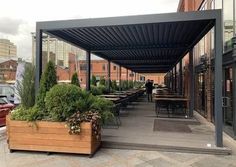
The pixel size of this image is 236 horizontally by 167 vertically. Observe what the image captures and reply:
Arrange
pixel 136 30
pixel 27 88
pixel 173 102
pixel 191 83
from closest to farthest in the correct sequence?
pixel 27 88 → pixel 136 30 → pixel 173 102 → pixel 191 83

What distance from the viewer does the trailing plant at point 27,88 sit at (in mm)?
7078

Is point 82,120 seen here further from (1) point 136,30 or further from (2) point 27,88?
(1) point 136,30

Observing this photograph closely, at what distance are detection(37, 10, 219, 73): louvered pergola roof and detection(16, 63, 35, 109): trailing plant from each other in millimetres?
1277

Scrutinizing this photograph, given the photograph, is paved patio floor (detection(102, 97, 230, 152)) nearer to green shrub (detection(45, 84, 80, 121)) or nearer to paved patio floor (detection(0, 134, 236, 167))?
paved patio floor (detection(0, 134, 236, 167))

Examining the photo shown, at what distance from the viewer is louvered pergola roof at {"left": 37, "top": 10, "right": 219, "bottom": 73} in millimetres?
6766

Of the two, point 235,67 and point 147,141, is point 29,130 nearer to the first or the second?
point 147,141

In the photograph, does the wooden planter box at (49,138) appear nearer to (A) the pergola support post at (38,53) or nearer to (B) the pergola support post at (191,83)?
(A) the pergola support post at (38,53)

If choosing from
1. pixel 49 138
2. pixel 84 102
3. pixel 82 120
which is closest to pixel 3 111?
pixel 49 138

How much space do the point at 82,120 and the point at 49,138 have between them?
866mm

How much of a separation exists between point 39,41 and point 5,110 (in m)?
4.86

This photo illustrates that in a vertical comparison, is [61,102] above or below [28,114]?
above

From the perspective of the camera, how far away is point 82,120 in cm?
598

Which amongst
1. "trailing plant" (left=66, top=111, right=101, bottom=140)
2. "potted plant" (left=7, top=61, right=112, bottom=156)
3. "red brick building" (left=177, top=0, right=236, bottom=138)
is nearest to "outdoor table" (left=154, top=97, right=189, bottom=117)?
"red brick building" (left=177, top=0, right=236, bottom=138)

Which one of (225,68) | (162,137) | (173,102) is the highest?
(225,68)
